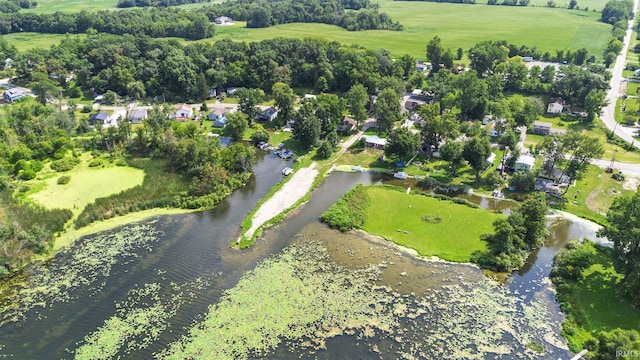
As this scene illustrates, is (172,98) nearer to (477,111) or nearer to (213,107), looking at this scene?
(213,107)

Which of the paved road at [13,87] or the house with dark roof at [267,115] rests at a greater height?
the paved road at [13,87]

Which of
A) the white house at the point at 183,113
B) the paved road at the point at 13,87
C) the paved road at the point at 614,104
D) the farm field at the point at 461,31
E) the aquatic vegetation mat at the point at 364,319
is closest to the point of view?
the aquatic vegetation mat at the point at 364,319

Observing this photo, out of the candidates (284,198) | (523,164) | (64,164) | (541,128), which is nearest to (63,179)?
(64,164)

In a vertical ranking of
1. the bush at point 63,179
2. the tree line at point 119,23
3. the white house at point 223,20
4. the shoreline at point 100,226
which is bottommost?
the shoreline at point 100,226

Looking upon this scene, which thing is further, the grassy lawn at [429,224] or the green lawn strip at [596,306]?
the grassy lawn at [429,224]

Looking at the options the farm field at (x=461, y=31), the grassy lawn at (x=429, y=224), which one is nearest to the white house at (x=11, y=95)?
the farm field at (x=461, y=31)

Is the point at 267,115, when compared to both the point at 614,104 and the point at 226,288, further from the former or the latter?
the point at 614,104

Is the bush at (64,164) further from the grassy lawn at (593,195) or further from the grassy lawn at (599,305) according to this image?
the grassy lawn at (593,195)
